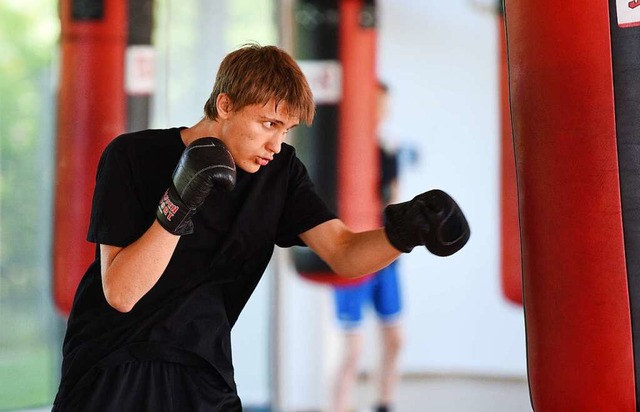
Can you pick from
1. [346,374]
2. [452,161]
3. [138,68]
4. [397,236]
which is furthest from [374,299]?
[397,236]

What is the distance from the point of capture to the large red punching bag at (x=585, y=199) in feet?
5.11

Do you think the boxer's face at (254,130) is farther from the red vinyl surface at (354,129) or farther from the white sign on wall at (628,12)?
the red vinyl surface at (354,129)

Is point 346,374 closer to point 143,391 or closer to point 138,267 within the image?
point 143,391

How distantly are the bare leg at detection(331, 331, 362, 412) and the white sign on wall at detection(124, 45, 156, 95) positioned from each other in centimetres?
155

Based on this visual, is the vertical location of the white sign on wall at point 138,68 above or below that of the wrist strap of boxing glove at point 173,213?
above

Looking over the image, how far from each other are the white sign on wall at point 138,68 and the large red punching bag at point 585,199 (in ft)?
5.70

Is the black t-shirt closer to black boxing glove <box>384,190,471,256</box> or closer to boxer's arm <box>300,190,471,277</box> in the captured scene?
boxer's arm <box>300,190,471,277</box>

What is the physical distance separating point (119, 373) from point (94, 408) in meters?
0.08

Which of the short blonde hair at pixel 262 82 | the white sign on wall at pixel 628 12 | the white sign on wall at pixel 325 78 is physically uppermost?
the white sign on wall at pixel 325 78

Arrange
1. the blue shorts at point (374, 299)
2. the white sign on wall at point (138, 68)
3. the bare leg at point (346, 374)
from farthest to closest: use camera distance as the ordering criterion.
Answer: the blue shorts at point (374, 299) → the bare leg at point (346, 374) → the white sign on wall at point (138, 68)

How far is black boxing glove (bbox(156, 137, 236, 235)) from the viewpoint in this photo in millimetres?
1528

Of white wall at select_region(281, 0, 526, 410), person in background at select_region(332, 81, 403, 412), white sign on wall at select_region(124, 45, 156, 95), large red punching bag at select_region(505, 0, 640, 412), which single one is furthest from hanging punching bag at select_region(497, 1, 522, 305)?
white wall at select_region(281, 0, 526, 410)

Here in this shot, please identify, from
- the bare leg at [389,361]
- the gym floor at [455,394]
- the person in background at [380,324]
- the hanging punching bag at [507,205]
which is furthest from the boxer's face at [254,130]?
the gym floor at [455,394]

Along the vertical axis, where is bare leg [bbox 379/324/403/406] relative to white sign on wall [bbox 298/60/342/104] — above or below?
below
